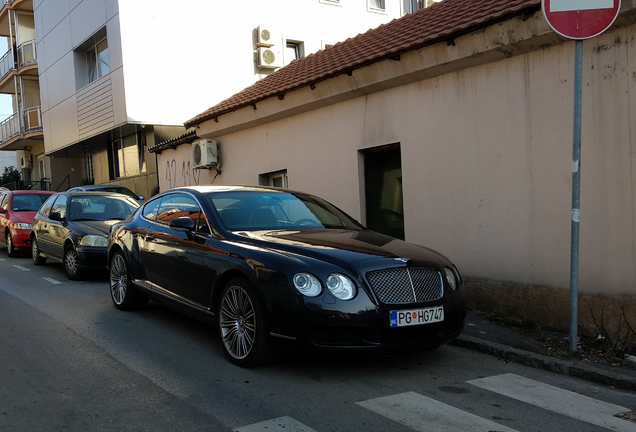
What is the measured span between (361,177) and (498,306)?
10.6 feet

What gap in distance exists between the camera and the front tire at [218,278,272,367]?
4879 millimetres

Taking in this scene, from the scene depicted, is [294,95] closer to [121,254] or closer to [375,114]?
[375,114]

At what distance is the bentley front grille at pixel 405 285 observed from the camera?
185 inches

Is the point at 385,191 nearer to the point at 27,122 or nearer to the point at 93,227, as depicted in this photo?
the point at 93,227

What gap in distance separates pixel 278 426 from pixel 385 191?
5.90 m

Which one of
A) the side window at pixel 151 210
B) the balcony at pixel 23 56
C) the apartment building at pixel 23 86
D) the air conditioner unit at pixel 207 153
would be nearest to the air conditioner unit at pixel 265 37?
the air conditioner unit at pixel 207 153

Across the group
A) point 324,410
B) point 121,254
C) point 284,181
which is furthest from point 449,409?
point 284,181

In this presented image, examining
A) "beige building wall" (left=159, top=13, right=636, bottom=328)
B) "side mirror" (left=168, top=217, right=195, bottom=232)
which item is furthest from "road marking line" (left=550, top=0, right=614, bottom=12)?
"side mirror" (left=168, top=217, right=195, bottom=232)

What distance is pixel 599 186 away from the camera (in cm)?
609

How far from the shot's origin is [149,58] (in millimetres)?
19672

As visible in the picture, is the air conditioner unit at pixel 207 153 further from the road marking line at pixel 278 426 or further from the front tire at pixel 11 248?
the road marking line at pixel 278 426

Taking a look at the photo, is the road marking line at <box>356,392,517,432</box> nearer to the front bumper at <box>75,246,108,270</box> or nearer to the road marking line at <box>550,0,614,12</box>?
the road marking line at <box>550,0,614,12</box>

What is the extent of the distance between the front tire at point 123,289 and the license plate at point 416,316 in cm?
373

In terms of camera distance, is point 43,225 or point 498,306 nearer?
point 498,306
